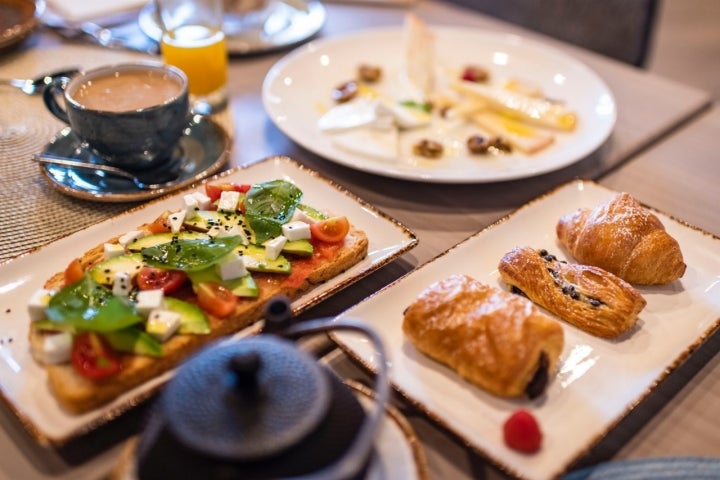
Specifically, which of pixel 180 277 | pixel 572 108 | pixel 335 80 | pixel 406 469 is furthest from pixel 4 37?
pixel 406 469

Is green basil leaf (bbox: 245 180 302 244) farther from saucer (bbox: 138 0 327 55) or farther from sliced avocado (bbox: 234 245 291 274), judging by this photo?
saucer (bbox: 138 0 327 55)

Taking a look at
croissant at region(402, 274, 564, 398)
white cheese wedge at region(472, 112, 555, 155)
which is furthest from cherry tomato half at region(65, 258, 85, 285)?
white cheese wedge at region(472, 112, 555, 155)

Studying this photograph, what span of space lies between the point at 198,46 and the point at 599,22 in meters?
1.66

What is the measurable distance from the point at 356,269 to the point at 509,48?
4.22 feet

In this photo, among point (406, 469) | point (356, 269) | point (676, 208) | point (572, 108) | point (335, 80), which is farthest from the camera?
point (335, 80)

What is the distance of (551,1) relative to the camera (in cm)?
279

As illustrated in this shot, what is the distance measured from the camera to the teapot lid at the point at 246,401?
73 cm

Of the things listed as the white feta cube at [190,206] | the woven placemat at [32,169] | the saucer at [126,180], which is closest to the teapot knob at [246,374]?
the white feta cube at [190,206]

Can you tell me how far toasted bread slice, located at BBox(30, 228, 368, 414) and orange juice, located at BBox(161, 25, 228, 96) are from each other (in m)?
0.79

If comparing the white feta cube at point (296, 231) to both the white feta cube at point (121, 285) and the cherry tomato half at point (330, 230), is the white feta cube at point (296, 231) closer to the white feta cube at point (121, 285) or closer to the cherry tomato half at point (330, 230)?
the cherry tomato half at point (330, 230)

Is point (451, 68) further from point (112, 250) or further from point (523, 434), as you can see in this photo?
point (523, 434)

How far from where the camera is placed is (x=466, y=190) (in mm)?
1629

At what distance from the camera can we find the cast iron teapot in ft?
2.40

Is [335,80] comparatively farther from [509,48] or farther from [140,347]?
[140,347]
